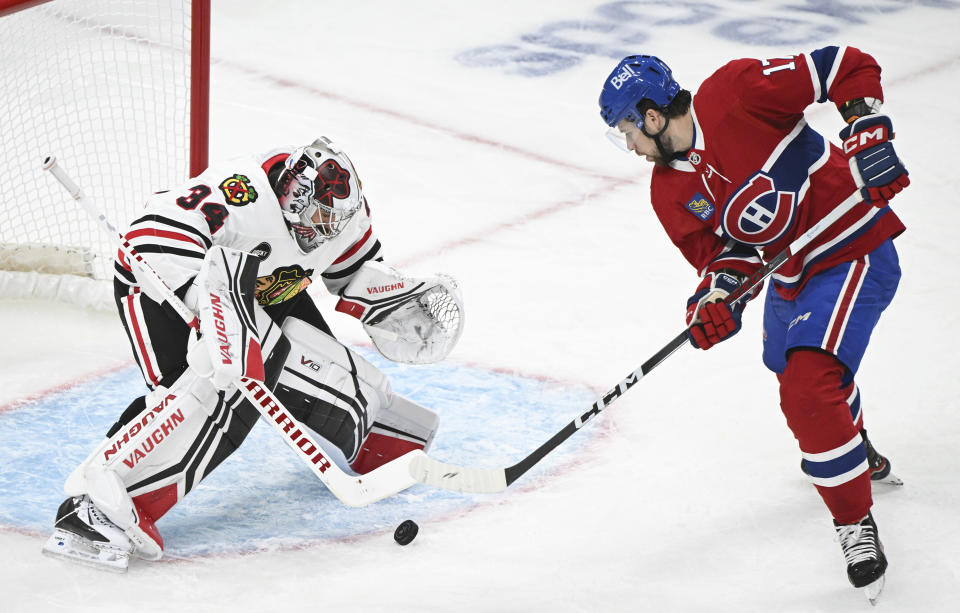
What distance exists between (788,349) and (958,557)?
530 millimetres

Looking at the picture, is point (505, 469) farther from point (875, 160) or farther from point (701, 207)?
point (875, 160)

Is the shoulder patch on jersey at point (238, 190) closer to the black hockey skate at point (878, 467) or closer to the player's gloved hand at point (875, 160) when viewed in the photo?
the player's gloved hand at point (875, 160)

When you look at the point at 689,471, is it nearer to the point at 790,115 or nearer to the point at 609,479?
the point at 609,479

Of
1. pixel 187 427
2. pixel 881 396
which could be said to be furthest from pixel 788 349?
pixel 187 427

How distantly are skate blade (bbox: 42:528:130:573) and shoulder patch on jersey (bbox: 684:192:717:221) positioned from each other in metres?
1.26

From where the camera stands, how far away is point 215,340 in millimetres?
2254

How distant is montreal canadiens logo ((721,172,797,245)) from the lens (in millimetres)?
2281

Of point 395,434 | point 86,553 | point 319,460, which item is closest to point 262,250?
point 319,460

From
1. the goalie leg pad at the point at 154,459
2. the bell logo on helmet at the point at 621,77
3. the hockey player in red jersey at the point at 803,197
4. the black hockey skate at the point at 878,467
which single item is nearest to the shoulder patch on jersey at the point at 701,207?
the hockey player in red jersey at the point at 803,197

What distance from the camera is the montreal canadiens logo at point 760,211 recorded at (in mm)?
2281

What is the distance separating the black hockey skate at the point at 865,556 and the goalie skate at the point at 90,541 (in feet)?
4.35

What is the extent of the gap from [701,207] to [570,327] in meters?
1.18

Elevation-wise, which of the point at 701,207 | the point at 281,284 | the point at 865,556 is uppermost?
the point at 701,207

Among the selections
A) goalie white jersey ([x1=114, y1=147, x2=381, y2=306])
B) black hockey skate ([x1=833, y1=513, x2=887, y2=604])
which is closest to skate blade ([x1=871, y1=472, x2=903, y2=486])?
black hockey skate ([x1=833, y1=513, x2=887, y2=604])
